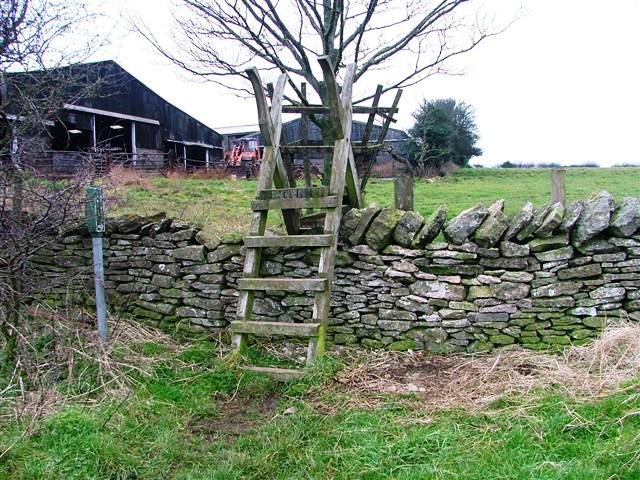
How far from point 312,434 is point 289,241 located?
1.66 m

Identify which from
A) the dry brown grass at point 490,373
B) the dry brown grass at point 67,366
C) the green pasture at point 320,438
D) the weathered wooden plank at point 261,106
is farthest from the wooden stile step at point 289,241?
the dry brown grass at point 67,366

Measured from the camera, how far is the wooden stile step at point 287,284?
4148mm

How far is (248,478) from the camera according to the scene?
2.83m

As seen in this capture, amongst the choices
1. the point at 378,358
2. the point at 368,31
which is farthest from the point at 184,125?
the point at 378,358

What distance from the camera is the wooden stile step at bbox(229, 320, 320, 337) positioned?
4051 mm

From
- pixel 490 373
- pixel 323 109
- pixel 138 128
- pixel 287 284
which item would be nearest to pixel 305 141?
pixel 323 109

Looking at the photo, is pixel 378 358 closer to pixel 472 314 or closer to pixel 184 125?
pixel 472 314

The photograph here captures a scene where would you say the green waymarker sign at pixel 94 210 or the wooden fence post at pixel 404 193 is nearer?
the green waymarker sign at pixel 94 210

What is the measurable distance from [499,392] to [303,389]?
1367mm

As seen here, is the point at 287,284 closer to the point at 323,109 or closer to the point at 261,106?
the point at 261,106

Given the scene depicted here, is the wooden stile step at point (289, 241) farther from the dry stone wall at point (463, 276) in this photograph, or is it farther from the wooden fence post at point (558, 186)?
the wooden fence post at point (558, 186)

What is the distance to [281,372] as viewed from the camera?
4.03 metres

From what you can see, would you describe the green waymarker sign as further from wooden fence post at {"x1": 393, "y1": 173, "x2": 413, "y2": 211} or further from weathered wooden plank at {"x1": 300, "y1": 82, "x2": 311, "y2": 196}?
wooden fence post at {"x1": 393, "y1": 173, "x2": 413, "y2": 211}

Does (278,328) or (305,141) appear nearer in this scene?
(278,328)
